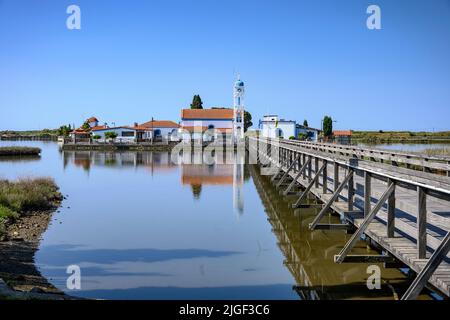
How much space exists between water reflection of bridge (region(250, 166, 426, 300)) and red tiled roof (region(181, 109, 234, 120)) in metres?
65.6

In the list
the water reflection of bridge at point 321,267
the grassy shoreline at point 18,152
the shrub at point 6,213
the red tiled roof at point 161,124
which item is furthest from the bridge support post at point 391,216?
the red tiled roof at point 161,124

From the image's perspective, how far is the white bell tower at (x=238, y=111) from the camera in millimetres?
70312

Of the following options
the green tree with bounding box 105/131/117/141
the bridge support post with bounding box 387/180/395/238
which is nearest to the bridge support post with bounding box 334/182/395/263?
the bridge support post with bounding box 387/180/395/238

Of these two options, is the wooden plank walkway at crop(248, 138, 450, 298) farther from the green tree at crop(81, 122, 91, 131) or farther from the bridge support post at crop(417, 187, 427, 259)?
the green tree at crop(81, 122, 91, 131)

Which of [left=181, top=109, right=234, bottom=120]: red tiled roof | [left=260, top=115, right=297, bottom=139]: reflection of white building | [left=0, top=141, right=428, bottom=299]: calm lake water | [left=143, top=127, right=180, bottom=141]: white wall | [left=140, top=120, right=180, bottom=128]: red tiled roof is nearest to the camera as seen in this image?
[left=0, top=141, right=428, bottom=299]: calm lake water

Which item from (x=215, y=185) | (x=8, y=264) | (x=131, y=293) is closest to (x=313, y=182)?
(x=131, y=293)

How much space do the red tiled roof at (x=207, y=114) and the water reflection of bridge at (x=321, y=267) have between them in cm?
6565

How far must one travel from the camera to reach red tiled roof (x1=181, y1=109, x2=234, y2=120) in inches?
3164

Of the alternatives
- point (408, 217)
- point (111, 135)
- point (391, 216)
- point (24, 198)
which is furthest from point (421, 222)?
point (111, 135)

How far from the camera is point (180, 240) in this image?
491 inches

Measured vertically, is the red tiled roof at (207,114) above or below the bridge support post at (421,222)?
above

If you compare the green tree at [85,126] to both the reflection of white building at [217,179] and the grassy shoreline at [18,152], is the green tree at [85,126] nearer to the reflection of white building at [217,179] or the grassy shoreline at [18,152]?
the grassy shoreline at [18,152]

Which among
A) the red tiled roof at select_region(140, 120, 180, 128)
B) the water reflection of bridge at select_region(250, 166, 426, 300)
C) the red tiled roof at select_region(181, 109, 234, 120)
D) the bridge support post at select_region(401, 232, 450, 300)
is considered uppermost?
the red tiled roof at select_region(181, 109, 234, 120)
